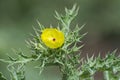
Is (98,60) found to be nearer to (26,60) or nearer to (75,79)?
(75,79)

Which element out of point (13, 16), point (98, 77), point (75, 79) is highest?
point (13, 16)

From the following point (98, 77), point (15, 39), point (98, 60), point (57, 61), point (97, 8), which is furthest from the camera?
point (97, 8)

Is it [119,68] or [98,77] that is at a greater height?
[98,77]

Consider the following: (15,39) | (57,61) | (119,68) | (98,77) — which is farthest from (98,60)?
(98,77)

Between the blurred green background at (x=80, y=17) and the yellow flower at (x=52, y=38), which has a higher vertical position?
the blurred green background at (x=80, y=17)

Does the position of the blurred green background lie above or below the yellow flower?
above

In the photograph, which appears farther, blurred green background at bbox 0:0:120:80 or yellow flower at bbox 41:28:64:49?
blurred green background at bbox 0:0:120:80

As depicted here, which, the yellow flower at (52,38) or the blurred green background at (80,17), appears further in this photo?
the blurred green background at (80,17)

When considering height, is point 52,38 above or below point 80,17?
below
